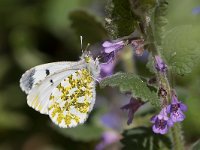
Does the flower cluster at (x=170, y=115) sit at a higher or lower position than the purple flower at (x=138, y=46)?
lower

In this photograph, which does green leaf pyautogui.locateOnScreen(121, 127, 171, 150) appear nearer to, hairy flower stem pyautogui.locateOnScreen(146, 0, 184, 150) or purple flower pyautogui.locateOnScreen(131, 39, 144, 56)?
hairy flower stem pyautogui.locateOnScreen(146, 0, 184, 150)

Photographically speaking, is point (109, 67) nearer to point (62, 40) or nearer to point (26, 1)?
point (62, 40)

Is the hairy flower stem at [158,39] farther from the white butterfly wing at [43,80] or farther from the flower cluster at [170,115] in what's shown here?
the white butterfly wing at [43,80]

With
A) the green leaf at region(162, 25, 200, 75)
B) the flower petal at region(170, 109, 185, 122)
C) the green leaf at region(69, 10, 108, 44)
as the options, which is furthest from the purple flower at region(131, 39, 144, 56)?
the green leaf at region(69, 10, 108, 44)

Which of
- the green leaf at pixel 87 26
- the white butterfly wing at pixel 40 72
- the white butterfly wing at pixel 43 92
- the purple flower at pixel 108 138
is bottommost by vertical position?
the purple flower at pixel 108 138

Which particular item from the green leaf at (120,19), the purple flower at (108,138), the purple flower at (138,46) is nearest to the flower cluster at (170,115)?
the purple flower at (138,46)

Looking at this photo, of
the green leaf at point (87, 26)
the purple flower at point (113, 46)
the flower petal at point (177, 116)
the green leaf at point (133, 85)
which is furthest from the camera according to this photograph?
the green leaf at point (87, 26)
